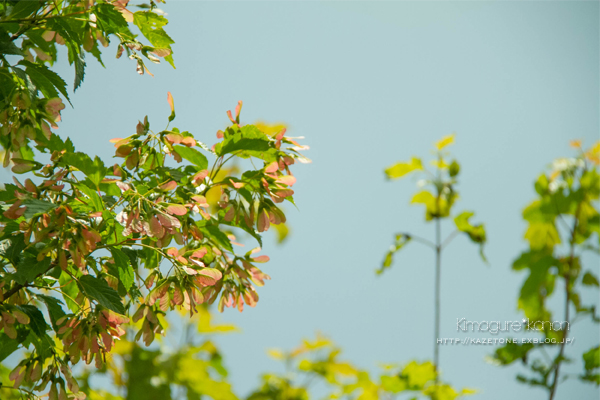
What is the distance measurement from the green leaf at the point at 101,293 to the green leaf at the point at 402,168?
1.14m

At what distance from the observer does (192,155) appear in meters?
0.59

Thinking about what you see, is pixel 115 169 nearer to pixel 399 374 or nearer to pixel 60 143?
pixel 60 143

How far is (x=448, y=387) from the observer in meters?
1.20

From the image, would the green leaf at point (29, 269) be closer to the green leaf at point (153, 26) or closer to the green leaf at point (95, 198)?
the green leaf at point (95, 198)

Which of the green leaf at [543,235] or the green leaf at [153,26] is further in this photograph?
the green leaf at [543,235]

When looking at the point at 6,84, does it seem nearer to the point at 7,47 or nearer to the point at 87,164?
the point at 7,47

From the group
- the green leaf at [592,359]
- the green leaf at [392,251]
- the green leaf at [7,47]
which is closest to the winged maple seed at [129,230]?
the green leaf at [7,47]

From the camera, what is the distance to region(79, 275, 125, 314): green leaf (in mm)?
485

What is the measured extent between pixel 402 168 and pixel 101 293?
1.17m

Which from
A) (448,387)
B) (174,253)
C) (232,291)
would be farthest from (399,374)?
(174,253)

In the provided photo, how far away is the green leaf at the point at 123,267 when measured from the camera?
513mm

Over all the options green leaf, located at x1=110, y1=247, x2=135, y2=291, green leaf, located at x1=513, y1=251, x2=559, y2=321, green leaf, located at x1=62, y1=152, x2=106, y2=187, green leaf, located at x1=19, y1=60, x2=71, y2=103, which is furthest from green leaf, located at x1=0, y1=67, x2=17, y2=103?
green leaf, located at x1=513, y1=251, x2=559, y2=321

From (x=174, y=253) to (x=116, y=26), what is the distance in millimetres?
316

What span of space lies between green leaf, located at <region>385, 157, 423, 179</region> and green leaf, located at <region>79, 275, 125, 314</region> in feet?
3.75
